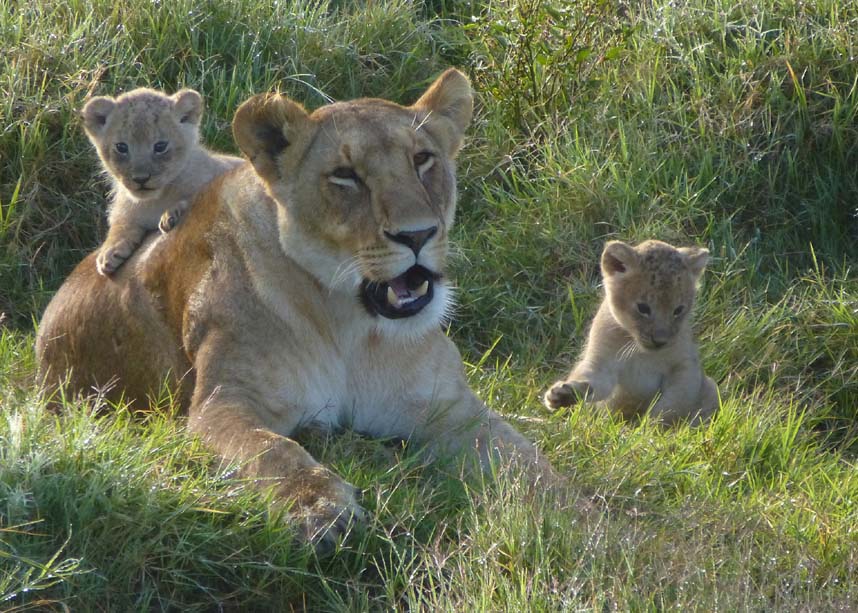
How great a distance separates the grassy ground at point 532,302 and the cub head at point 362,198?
1.48 ft

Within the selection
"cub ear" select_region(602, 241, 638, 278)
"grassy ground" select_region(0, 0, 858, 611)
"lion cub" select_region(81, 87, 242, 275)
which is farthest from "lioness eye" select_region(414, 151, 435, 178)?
"cub ear" select_region(602, 241, 638, 278)

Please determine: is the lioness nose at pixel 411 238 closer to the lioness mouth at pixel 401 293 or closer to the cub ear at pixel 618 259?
the lioness mouth at pixel 401 293

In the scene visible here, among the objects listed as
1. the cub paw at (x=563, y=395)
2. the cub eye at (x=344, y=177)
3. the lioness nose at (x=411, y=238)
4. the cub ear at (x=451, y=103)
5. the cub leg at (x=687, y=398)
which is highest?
the cub ear at (x=451, y=103)

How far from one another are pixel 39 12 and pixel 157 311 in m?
2.72

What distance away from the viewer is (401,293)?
393cm

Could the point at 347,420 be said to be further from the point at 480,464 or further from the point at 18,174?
the point at 18,174

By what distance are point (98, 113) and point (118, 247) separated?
799mm

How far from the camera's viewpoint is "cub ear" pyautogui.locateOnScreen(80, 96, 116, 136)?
530 cm

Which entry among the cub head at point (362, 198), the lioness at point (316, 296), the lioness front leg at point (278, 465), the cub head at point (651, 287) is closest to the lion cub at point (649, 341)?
the cub head at point (651, 287)

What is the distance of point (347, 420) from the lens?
4199mm

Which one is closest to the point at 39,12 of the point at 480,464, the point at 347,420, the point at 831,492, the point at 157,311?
the point at 157,311

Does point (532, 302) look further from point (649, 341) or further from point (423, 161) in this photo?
point (423, 161)

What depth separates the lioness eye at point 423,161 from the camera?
4023 mm

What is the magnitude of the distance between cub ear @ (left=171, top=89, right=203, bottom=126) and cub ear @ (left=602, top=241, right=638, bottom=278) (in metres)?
1.58
